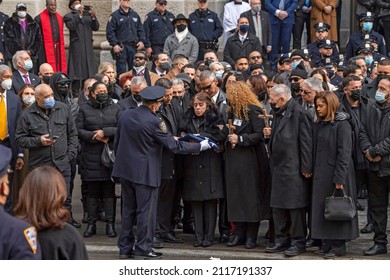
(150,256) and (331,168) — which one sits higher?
(331,168)

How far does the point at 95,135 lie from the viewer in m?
13.6

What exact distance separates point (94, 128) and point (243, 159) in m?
1.89

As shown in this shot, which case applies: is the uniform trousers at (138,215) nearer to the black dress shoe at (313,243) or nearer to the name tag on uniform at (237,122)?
the name tag on uniform at (237,122)

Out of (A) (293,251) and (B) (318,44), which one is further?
(B) (318,44)

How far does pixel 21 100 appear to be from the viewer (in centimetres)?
1409

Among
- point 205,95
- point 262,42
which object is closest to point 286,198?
point 205,95

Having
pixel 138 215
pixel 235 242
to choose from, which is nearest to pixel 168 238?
pixel 235 242

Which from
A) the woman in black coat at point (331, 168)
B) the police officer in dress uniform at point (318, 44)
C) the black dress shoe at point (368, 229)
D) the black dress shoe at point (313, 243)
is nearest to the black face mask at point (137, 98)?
the woman in black coat at point (331, 168)

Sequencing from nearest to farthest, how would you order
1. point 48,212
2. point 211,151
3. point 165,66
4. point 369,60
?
1. point 48,212
2. point 211,151
3. point 165,66
4. point 369,60

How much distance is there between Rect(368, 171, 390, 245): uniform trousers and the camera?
41.6ft

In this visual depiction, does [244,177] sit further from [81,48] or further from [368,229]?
[81,48]

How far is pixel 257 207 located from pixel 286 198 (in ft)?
2.06

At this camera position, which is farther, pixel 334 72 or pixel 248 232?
pixel 334 72

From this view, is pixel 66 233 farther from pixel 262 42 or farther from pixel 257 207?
pixel 262 42
